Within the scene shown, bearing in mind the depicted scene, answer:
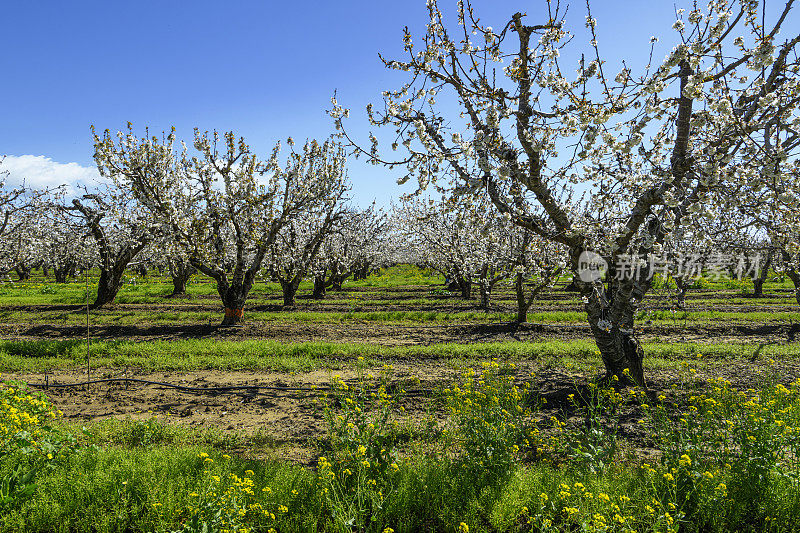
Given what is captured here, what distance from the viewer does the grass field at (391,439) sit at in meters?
4.02

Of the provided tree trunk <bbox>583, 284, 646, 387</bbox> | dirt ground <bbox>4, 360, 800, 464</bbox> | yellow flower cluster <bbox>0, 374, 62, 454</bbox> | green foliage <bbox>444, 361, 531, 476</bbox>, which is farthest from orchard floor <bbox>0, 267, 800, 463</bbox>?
green foliage <bbox>444, 361, 531, 476</bbox>

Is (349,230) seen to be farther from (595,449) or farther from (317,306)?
(595,449)

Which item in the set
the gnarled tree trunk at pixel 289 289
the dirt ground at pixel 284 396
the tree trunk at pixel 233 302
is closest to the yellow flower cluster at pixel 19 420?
the dirt ground at pixel 284 396

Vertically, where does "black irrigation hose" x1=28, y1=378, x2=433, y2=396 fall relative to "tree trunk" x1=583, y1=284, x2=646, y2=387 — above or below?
below

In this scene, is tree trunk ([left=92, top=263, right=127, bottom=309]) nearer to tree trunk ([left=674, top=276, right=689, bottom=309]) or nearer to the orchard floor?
the orchard floor

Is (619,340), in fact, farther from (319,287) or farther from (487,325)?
Result: (319,287)

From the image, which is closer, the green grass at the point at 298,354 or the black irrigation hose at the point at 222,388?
the black irrigation hose at the point at 222,388

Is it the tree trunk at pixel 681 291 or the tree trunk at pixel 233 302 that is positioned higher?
the tree trunk at pixel 681 291

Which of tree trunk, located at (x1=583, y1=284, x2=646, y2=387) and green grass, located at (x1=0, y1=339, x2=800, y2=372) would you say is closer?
tree trunk, located at (x1=583, y1=284, x2=646, y2=387)

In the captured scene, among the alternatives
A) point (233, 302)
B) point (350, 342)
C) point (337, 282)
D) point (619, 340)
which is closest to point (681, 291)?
point (619, 340)

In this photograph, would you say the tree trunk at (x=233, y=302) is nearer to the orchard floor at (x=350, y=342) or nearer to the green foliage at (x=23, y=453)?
the orchard floor at (x=350, y=342)

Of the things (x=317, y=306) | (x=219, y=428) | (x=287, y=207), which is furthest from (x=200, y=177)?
(x=219, y=428)

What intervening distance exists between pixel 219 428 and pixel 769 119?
830 cm

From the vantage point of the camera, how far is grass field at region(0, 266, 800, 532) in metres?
4.02
